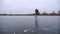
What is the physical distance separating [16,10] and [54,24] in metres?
0.79

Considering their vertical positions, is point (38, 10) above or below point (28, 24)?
above

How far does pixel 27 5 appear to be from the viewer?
4.44ft

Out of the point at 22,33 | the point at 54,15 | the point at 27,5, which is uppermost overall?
the point at 27,5

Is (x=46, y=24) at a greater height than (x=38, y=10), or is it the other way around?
(x=38, y=10)

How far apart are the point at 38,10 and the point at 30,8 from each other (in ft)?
0.52

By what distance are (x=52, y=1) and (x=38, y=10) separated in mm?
324

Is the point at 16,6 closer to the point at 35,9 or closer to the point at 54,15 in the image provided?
the point at 35,9

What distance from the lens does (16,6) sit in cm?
136

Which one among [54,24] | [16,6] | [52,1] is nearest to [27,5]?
[16,6]

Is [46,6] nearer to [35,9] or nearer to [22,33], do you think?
[35,9]

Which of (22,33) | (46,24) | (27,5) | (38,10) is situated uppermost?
(27,5)

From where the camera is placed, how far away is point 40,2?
1.34 metres

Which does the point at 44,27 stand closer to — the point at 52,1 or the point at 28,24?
the point at 28,24

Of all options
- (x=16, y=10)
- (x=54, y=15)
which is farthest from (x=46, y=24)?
(x=16, y=10)
